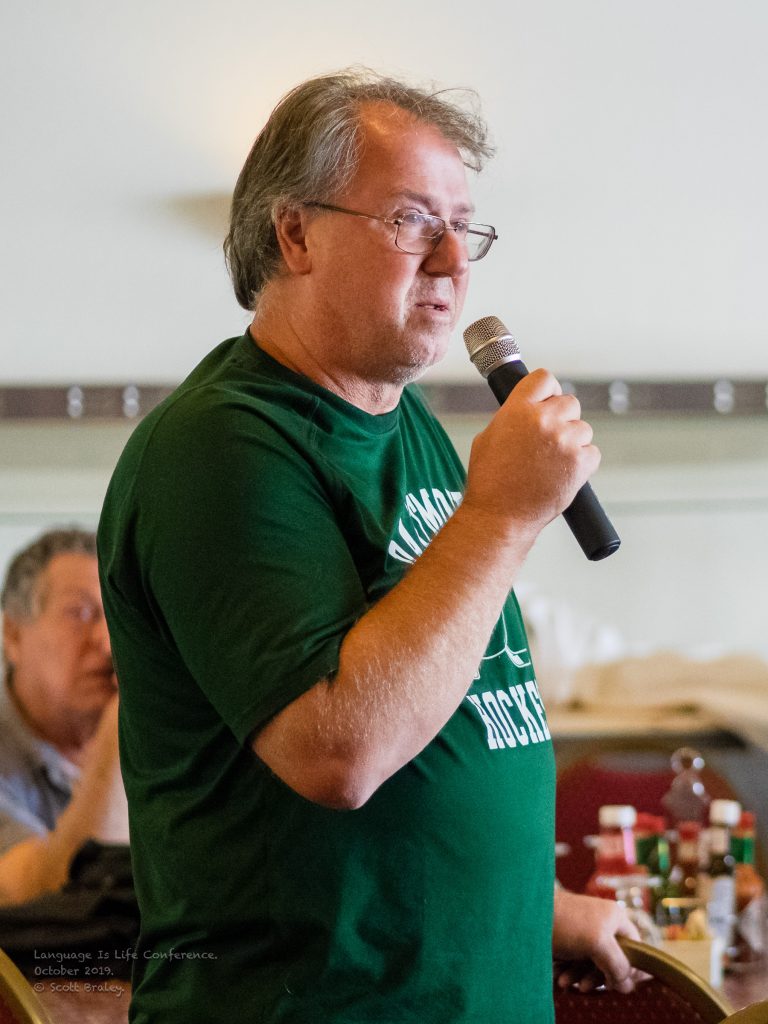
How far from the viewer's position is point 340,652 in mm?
787

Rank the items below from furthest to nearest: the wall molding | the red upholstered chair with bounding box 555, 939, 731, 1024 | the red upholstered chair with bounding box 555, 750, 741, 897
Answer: the wall molding < the red upholstered chair with bounding box 555, 750, 741, 897 < the red upholstered chair with bounding box 555, 939, 731, 1024

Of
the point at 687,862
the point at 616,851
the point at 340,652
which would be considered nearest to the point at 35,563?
the point at 616,851

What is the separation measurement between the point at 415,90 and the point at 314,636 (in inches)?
21.3

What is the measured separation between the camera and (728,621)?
356 cm

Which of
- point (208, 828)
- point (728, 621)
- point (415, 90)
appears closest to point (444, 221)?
point (415, 90)

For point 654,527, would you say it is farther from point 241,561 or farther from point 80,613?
point 241,561

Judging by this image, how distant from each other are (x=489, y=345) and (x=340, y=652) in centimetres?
37

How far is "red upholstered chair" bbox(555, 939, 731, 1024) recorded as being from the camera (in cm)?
120

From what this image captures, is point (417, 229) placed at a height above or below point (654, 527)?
above

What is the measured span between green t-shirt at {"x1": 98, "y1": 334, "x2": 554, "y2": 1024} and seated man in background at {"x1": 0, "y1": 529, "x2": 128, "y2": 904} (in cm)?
136

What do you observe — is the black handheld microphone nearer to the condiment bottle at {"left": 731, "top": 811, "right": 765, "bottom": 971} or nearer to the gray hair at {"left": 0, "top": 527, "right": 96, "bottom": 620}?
the condiment bottle at {"left": 731, "top": 811, "right": 765, "bottom": 971}

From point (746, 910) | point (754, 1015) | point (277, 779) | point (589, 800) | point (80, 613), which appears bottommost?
point (589, 800)

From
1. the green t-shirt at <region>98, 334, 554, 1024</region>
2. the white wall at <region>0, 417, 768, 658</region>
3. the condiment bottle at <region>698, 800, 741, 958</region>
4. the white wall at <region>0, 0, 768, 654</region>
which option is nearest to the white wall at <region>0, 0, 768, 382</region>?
the white wall at <region>0, 0, 768, 654</region>

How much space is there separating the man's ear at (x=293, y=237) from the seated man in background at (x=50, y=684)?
136 cm
